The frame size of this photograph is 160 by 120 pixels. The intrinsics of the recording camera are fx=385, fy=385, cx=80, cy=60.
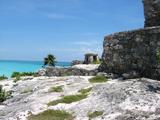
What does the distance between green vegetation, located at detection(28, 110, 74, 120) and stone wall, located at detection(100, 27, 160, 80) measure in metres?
7.40

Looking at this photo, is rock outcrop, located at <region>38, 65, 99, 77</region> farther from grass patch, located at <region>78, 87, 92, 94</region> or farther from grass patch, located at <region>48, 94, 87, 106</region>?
grass patch, located at <region>48, 94, 87, 106</region>

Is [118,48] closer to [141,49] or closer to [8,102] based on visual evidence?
[141,49]

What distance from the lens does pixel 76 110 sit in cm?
1700

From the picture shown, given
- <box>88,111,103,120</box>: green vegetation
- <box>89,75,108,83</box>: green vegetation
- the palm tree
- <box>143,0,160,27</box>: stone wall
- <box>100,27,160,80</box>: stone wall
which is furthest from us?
the palm tree

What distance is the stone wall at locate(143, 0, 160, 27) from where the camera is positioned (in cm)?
2503

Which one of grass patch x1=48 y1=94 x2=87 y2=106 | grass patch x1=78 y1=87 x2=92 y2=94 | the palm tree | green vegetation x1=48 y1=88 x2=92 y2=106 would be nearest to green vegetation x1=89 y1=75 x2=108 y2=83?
grass patch x1=78 y1=87 x2=92 y2=94

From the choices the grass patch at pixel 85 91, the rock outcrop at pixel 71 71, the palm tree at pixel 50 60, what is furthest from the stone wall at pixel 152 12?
the palm tree at pixel 50 60

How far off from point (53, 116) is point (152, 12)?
11.6 meters

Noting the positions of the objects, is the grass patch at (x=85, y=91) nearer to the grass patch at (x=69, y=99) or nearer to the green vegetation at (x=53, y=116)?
the grass patch at (x=69, y=99)

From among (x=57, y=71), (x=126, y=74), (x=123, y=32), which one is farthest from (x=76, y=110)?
(x=57, y=71)

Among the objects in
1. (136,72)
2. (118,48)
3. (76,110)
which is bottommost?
(76,110)

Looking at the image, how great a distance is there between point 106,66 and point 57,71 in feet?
14.7

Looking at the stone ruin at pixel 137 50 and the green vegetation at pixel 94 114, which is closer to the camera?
the green vegetation at pixel 94 114

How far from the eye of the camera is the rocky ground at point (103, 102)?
50.9 ft
